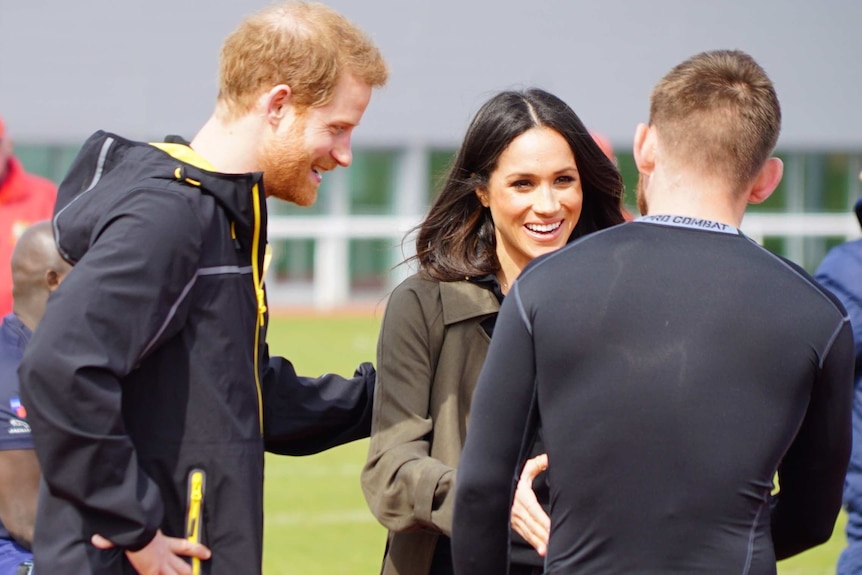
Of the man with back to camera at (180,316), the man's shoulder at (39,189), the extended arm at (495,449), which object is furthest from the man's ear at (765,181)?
the man's shoulder at (39,189)

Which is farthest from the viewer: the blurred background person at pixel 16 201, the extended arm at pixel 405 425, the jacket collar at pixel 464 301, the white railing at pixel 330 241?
the white railing at pixel 330 241

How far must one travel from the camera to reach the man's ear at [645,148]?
254 centimetres

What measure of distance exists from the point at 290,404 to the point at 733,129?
1498 mm

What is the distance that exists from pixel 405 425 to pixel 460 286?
0.41 meters

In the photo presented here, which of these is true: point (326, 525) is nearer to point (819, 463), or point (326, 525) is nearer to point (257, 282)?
point (257, 282)

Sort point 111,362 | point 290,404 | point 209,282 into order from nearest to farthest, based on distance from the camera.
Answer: point 111,362 < point 209,282 < point 290,404

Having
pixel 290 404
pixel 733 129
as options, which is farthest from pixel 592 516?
pixel 290 404

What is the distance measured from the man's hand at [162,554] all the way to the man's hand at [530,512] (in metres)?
0.68

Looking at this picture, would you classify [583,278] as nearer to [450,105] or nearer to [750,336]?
[750,336]

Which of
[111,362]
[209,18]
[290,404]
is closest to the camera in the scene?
[111,362]

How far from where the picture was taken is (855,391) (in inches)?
164

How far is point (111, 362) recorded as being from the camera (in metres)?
2.61

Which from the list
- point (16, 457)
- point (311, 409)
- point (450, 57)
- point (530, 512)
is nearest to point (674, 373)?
point (530, 512)

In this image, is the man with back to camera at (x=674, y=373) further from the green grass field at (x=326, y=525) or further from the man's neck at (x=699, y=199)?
the green grass field at (x=326, y=525)
